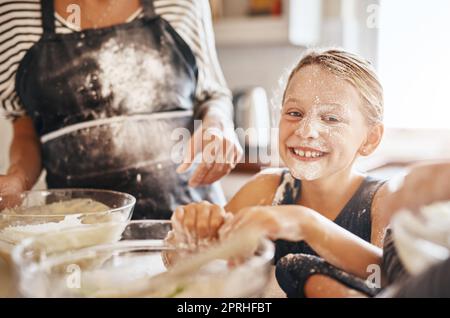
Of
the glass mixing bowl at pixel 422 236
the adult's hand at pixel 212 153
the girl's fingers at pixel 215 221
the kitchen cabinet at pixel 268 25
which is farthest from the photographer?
the kitchen cabinet at pixel 268 25

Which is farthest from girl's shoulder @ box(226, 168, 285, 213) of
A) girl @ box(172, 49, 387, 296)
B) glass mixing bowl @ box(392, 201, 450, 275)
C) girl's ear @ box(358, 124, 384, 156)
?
glass mixing bowl @ box(392, 201, 450, 275)

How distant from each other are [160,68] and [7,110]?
0.71 ft

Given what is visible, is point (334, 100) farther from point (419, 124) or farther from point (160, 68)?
point (160, 68)

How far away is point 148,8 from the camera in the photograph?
26.3 inches

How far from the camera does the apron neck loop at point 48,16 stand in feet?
2.10

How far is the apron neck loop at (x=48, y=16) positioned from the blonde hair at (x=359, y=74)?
1.10 feet

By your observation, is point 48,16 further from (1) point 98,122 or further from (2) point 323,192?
(2) point 323,192

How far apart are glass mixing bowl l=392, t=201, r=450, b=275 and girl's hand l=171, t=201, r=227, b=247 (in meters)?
0.16

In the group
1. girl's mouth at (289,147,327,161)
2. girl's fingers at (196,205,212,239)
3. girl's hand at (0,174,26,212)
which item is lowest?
girl's hand at (0,174,26,212)

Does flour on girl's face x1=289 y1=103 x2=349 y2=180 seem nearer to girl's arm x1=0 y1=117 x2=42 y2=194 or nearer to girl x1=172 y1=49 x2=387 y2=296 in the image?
girl x1=172 y1=49 x2=387 y2=296

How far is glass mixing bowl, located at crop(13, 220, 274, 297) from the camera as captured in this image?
0.37 meters

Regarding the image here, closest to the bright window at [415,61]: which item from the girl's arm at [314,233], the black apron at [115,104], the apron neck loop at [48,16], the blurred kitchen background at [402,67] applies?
the blurred kitchen background at [402,67]

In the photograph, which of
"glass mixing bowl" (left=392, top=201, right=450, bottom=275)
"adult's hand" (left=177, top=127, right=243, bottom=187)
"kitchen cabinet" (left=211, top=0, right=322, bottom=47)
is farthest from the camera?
"kitchen cabinet" (left=211, top=0, right=322, bottom=47)

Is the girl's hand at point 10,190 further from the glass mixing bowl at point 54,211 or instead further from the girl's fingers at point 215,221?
the girl's fingers at point 215,221
